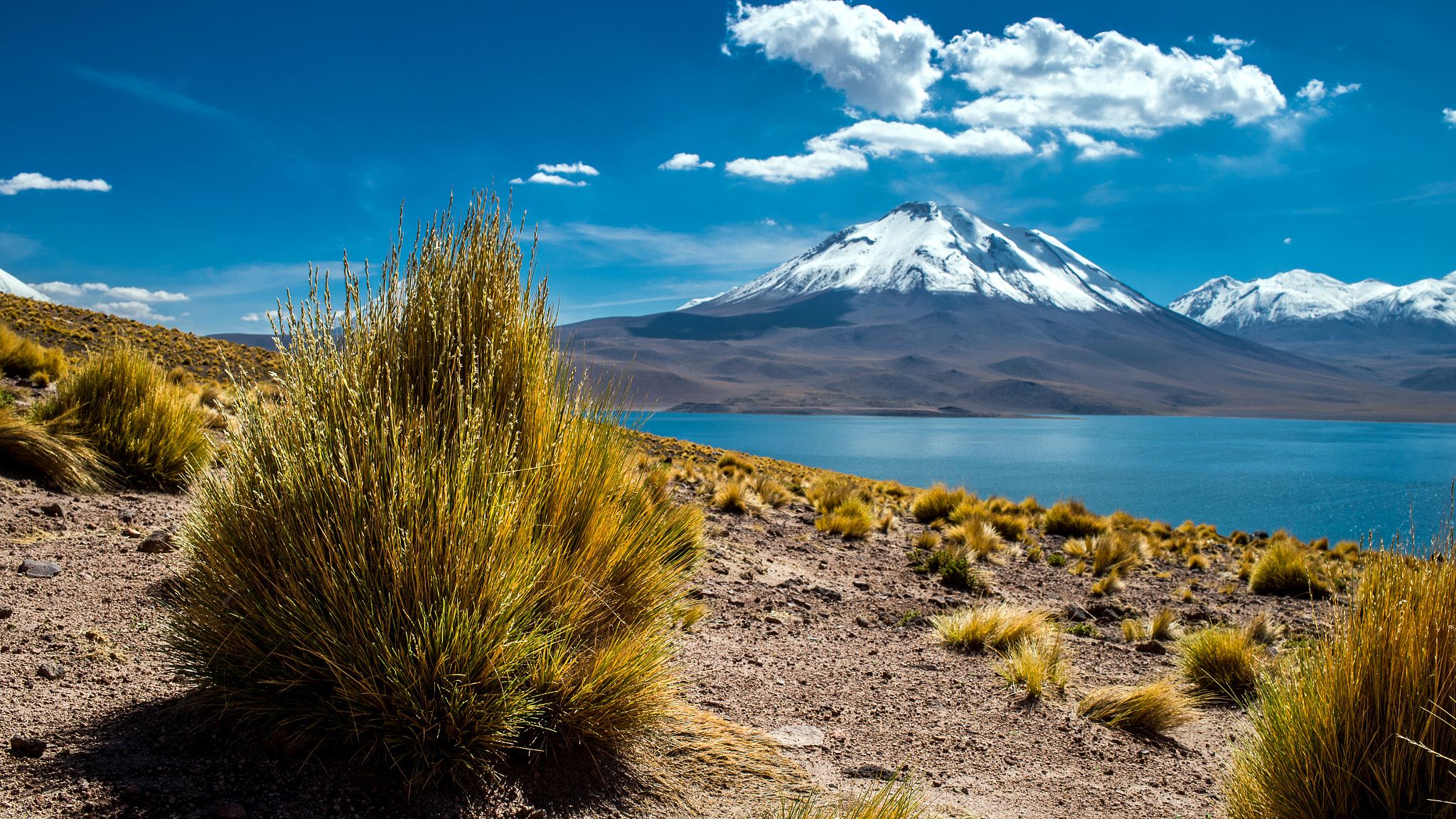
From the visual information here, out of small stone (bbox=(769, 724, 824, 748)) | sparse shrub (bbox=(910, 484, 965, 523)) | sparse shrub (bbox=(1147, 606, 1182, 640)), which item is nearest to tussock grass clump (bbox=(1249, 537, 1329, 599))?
sparse shrub (bbox=(1147, 606, 1182, 640))

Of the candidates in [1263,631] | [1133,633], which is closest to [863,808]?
[1133,633]

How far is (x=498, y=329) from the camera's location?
312cm

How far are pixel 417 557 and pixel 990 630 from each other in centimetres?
Answer: 453

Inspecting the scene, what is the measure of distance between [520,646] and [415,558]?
50 centimetres

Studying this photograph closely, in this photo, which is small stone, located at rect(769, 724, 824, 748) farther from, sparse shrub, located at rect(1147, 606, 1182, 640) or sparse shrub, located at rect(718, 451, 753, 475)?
sparse shrub, located at rect(718, 451, 753, 475)

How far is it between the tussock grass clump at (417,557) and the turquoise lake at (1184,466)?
5.37ft

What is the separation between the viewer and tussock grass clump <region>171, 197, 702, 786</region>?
7.70 feet

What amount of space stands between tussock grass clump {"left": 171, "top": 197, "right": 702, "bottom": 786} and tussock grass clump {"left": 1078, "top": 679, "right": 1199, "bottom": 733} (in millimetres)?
2768

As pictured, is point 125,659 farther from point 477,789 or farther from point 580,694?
point 580,694

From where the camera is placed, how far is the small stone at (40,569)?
12.7ft

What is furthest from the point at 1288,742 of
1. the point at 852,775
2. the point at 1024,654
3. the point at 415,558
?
the point at 415,558

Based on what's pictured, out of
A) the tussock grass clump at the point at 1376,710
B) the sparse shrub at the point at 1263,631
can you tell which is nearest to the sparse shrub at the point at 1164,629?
the sparse shrub at the point at 1263,631

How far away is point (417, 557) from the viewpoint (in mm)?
2340

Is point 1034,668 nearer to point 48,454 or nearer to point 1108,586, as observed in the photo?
point 1108,586
